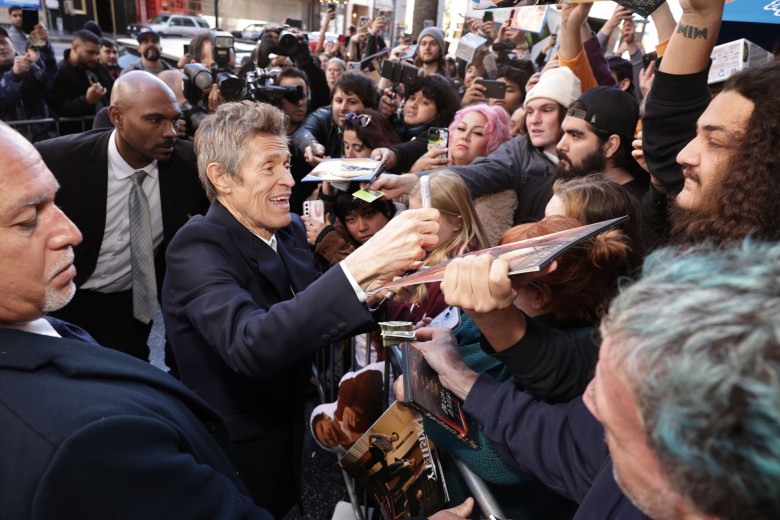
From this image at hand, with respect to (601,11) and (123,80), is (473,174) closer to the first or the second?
(123,80)

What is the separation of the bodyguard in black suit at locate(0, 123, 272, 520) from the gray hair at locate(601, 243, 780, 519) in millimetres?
773

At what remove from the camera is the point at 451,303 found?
1164 mm

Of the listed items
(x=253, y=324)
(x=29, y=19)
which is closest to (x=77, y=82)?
(x=29, y=19)

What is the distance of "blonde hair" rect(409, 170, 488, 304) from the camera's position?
246 cm

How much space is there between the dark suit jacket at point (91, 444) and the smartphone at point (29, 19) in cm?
890

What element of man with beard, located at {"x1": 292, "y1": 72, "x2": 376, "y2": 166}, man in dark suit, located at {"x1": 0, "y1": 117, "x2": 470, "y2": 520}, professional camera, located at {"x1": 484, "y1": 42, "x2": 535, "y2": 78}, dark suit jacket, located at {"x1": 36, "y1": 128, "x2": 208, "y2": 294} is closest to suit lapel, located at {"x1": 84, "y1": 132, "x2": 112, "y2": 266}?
dark suit jacket, located at {"x1": 36, "y1": 128, "x2": 208, "y2": 294}

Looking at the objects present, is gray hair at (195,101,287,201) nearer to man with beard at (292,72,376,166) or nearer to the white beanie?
the white beanie

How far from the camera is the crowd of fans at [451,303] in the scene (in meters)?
0.58

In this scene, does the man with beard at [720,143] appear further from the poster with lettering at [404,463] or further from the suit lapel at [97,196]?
the suit lapel at [97,196]

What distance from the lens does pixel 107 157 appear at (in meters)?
2.85

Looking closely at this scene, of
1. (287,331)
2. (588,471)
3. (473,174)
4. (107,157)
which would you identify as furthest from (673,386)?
(107,157)

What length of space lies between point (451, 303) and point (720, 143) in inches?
39.8

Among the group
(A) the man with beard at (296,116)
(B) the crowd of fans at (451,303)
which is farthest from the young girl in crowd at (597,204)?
(A) the man with beard at (296,116)

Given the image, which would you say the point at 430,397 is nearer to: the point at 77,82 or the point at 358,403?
the point at 358,403
